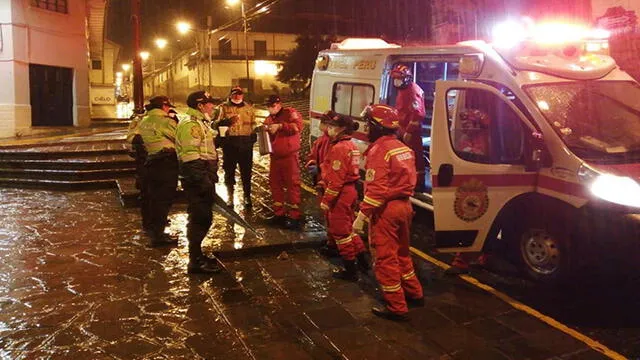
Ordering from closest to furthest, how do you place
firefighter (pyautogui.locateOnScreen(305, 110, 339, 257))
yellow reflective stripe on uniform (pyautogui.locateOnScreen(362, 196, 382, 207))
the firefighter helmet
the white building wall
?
yellow reflective stripe on uniform (pyautogui.locateOnScreen(362, 196, 382, 207)) → firefighter (pyautogui.locateOnScreen(305, 110, 339, 257)) → the firefighter helmet → the white building wall

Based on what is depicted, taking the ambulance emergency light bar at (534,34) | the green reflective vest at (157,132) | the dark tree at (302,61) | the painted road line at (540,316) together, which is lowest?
the painted road line at (540,316)

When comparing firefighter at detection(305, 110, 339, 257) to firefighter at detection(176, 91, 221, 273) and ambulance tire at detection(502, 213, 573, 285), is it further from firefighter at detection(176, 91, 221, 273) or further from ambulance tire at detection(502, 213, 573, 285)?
ambulance tire at detection(502, 213, 573, 285)

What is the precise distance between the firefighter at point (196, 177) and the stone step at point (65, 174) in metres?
5.95

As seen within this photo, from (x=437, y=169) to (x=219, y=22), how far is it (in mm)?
58004

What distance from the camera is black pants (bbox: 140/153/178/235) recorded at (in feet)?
22.2

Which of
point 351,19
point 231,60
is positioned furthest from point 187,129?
point 351,19

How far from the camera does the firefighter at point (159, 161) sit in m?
6.71

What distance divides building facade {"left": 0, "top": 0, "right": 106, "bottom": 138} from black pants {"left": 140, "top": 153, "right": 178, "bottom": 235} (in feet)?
35.4

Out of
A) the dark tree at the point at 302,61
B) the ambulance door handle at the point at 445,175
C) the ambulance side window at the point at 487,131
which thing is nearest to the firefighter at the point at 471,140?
the ambulance side window at the point at 487,131

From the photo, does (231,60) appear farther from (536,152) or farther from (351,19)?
(536,152)

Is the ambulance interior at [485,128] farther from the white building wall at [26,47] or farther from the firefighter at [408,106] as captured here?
the white building wall at [26,47]

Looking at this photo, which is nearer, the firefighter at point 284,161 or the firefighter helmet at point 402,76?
the firefighter helmet at point 402,76

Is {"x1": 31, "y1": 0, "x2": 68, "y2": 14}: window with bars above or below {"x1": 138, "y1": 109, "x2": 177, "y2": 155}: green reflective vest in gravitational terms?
above

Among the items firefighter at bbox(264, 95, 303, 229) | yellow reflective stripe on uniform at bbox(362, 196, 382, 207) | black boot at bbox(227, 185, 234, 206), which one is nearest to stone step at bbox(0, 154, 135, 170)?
black boot at bbox(227, 185, 234, 206)
